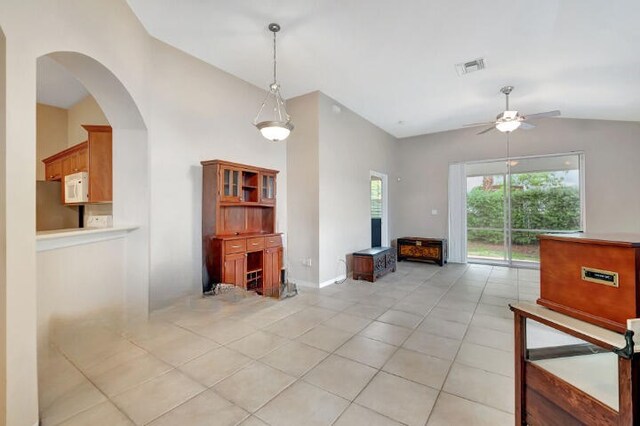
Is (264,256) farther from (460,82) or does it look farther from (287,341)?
(460,82)

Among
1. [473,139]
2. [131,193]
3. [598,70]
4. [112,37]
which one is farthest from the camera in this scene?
[473,139]

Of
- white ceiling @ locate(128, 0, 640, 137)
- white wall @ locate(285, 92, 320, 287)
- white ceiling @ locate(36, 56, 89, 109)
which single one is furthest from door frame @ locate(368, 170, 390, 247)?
white ceiling @ locate(36, 56, 89, 109)

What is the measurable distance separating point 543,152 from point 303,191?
17.7 feet

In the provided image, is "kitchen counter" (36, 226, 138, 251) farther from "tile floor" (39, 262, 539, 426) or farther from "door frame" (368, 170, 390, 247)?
"door frame" (368, 170, 390, 247)

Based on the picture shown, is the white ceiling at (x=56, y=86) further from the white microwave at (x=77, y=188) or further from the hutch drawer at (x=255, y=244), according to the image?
the hutch drawer at (x=255, y=244)

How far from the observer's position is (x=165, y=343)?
8.32ft

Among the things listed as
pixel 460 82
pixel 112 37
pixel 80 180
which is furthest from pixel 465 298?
pixel 80 180

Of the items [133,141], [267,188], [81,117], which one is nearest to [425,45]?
[267,188]

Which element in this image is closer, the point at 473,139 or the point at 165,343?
the point at 165,343

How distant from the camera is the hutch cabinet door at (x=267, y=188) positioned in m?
4.26

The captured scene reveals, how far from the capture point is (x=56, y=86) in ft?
14.6

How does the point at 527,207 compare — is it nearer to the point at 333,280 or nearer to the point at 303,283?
the point at 333,280

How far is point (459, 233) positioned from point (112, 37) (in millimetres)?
7282

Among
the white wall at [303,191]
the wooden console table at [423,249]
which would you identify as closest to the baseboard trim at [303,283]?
the white wall at [303,191]
